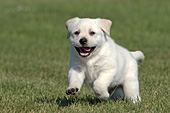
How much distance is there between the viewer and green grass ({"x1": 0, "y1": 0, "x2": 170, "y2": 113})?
17.8ft

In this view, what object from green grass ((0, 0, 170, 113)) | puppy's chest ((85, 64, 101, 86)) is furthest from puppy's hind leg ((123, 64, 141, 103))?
puppy's chest ((85, 64, 101, 86))

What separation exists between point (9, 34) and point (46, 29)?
2.28 m

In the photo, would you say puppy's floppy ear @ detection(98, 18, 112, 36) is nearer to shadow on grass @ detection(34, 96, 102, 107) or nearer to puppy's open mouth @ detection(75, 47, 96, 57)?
puppy's open mouth @ detection(75, 47, 96, 57)

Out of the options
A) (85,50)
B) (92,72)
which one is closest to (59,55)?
(92,72)

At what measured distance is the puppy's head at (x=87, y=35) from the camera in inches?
205

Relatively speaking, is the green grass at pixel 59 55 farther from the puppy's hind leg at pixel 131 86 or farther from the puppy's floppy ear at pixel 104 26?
the puppy's floppy ear at pixel 104 26

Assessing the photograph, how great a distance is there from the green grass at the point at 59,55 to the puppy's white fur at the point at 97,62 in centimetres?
31

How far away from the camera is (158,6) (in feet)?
91.3

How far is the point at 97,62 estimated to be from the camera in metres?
5.46

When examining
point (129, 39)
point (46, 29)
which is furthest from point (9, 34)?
point (129, 39)

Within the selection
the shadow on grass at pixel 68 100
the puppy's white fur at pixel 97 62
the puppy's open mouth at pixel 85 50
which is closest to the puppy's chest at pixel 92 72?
the puppy's white fur at pixel 97 62

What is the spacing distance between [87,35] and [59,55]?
336 inches

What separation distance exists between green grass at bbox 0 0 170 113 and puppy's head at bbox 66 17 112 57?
0.83m

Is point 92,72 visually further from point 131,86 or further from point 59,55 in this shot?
point 59,55
